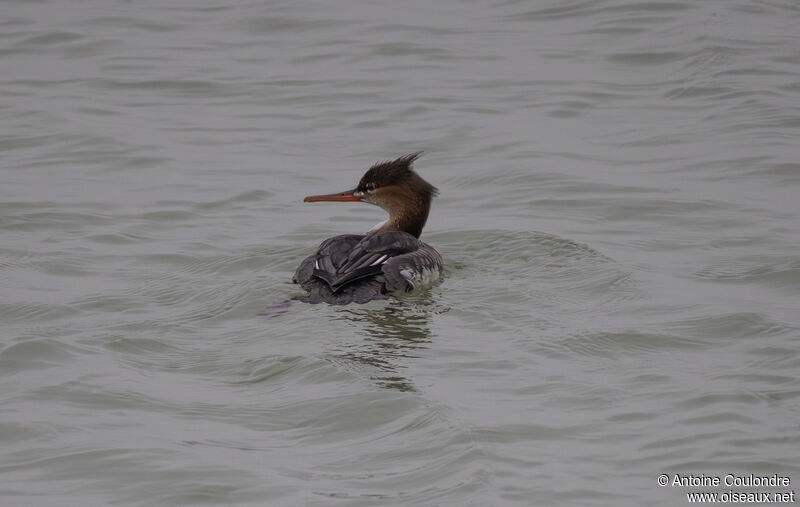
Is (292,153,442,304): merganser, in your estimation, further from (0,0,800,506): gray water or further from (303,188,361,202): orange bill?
(0,0,800,506): gray water

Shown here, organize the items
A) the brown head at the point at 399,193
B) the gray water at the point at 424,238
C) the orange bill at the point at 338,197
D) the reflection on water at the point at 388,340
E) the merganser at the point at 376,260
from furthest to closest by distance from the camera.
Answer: the brown head at the point at 399,193
the orange bill at the point at 338,197
the merganser at the point at 376,260
the reflection on water at the point at 388,340
the gray water at the point at 424,238

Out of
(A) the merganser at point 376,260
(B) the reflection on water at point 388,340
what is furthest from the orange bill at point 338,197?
(B) the reflection on water at point 388,340

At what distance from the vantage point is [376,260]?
7879 millimetres

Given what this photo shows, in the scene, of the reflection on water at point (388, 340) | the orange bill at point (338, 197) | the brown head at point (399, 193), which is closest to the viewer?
the reflection on water at point (388, 340)

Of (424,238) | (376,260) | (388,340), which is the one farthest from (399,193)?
(388,340)

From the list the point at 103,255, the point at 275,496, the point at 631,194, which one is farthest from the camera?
the point at 631,194

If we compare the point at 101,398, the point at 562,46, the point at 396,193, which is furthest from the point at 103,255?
the point at 562,46

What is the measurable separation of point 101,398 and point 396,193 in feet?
11.8

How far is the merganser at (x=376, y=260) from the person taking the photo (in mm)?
7598

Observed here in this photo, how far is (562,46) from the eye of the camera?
13734mm

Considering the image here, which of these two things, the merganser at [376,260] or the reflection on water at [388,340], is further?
the merganser at [376,260]

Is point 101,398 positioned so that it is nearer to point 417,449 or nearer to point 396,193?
point 417,449

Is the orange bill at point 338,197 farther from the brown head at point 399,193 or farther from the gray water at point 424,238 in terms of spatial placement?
the gray water at point 424,238

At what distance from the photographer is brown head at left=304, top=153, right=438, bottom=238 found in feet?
29.3
